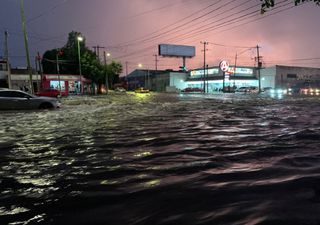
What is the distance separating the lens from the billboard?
103188 millimetres

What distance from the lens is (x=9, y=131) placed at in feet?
38.4

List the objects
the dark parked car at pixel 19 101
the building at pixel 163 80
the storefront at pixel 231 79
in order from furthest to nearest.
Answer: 1. the building at pixel 163 80
2. the storefront at pixel 231 79
3. the dark parked car at pixel 19 101

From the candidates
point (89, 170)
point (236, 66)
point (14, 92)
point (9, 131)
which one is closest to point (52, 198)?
point (89, 170)

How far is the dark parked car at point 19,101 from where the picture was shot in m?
21.4

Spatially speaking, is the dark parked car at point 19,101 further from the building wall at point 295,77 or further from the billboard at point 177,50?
the billboard at point 177,50

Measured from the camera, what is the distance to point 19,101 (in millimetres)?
21688

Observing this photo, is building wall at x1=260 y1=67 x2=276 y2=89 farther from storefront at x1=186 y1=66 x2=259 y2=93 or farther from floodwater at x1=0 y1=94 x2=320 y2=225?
floodwater at x1=0 y1=94 x2=320 y2=225

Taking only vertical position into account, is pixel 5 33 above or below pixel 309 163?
above

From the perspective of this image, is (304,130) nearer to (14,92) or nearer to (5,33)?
(14,92)

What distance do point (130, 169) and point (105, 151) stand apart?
73.0 inches

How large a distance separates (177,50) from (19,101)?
87.4 m

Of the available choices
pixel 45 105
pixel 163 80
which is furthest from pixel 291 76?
pixel 45 105

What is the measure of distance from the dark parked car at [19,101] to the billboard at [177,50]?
8232 centimetres

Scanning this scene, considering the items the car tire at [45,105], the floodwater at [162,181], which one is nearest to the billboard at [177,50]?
the car tire at [45,105]
